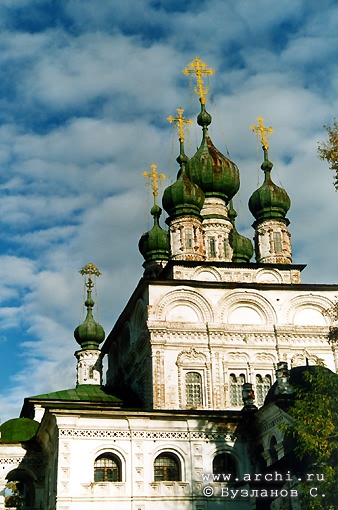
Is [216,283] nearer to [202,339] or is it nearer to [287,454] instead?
[202,339]

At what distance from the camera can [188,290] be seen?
76.5 feet

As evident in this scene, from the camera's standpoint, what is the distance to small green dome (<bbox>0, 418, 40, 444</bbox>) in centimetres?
2250

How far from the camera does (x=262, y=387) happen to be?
2286cm

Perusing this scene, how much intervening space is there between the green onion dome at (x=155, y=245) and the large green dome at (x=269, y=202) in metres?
4.53

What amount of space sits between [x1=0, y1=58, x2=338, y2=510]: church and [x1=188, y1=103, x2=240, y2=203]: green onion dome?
43mm

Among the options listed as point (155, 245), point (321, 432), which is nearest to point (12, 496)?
point (155, 245)

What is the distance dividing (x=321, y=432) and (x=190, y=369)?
9.98m

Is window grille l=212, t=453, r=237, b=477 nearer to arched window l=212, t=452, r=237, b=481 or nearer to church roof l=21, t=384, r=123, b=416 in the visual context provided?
arched window l=212, t=452, r=237, b=481

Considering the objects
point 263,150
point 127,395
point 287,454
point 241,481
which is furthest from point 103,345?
point 287,454

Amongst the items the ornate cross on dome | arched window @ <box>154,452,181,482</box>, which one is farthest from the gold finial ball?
arched window @ <box>154,452,181,482</box>

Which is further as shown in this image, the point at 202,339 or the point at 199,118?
the point at 199,118

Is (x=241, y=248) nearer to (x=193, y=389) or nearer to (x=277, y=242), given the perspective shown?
(x=277, y=242)

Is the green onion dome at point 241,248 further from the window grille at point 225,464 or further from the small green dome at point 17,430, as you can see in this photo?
the window grille at point 225,464

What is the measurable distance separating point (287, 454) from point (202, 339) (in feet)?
24.0
